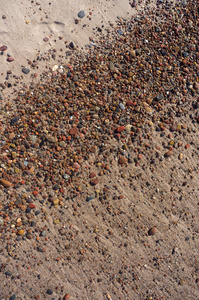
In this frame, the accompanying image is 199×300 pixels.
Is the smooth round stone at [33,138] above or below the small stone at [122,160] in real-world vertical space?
below

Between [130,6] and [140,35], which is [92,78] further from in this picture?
[130,6]

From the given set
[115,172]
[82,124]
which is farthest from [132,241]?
[82,124]

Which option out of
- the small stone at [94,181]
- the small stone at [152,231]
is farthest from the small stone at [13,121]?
the small stone at [152,231]

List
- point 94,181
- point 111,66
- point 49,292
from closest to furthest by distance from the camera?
point 49,292 < point 94,181 < point 111,66

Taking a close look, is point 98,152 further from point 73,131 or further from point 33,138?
→ point 33,138

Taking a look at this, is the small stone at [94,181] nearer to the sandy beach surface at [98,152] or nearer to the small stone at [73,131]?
the sandy beach surface at [98,152]

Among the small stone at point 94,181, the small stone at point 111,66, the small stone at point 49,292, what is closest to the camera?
the small stone at point 49,292

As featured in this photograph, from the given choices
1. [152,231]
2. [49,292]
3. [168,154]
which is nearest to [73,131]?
[168,154]

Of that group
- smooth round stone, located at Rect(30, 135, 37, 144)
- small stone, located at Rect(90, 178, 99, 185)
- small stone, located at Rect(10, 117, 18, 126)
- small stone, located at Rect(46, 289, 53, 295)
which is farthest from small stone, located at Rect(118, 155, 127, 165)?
small stone, located at Rect(46, 289, 53, 295)
